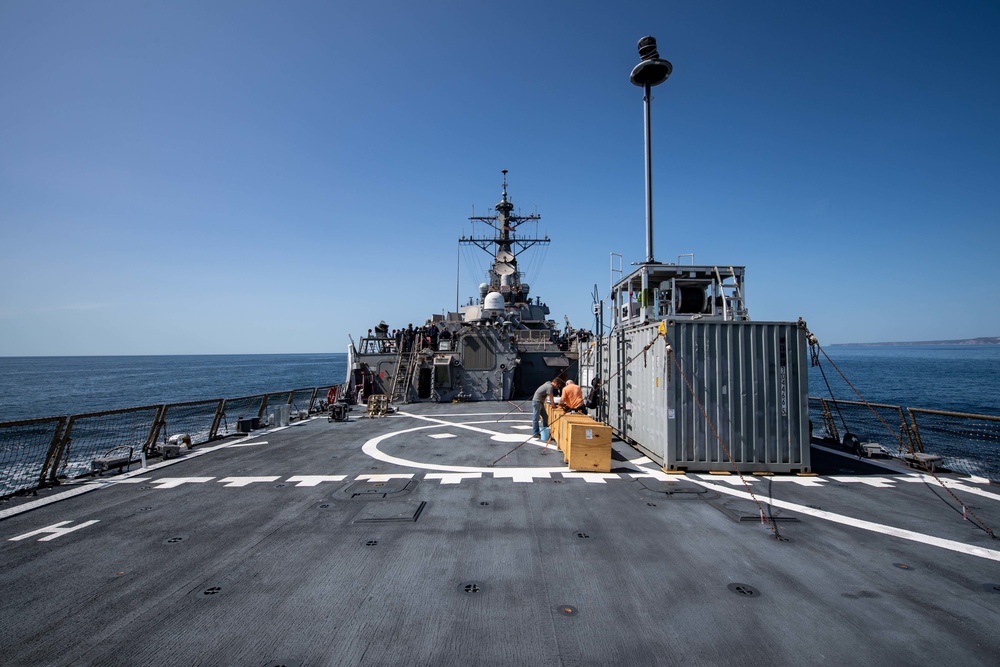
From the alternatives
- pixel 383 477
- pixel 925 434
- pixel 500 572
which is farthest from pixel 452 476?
pixel 925 434

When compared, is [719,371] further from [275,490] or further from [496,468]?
[275,490]

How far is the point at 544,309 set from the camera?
110 ft

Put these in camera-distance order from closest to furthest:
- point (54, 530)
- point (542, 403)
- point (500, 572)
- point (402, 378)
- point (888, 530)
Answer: point (500, 572)
point (888, 530)
point (54, 530)
point (542, 403)
point (402, 378)

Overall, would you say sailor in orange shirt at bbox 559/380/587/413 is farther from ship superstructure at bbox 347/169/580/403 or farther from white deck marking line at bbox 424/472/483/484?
ship superstructure at bbox 347/169/580/403

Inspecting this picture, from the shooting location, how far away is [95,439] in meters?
25.6

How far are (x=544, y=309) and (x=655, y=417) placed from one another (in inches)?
950

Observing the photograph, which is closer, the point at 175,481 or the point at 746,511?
the point at 746,511

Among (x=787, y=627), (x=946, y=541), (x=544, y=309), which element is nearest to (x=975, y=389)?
(x=544, y=309)

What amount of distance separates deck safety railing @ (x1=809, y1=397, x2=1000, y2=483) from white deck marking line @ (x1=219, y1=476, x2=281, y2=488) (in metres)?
10.9

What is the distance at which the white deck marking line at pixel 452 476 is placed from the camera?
863cm

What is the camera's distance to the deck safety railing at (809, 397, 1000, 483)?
1005 cm

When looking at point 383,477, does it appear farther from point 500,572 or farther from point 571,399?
point 571,399

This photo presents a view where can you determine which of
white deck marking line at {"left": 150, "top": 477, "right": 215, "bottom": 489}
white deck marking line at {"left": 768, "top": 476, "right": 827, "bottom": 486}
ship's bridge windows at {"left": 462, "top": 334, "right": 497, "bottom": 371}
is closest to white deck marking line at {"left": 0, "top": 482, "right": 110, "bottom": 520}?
white deck marking line at {"left": 150, "top": 477, "right": 215, "bottom": 489}

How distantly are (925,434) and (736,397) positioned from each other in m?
22.7
